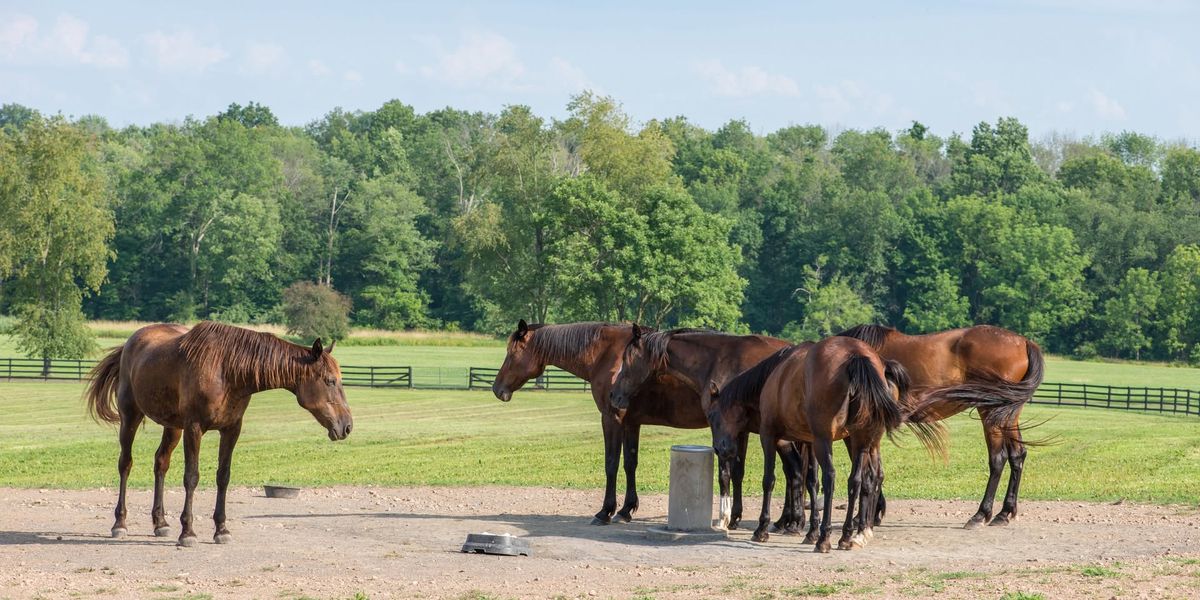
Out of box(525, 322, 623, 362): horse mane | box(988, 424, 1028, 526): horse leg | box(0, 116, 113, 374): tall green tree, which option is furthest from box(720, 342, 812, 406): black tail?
box(0, 116, 113, 374): tall green tree

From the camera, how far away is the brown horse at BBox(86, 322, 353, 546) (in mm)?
12445

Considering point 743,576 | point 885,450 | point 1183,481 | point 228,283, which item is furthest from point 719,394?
point 228,283

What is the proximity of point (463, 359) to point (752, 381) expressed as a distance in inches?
2222

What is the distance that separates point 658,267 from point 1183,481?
1795 inches

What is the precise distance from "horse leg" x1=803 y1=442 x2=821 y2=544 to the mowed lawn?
2980 millimetres

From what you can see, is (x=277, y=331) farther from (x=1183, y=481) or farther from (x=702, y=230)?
(x=1183, y=481)

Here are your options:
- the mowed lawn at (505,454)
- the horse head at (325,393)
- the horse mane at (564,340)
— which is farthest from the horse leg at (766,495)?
the horse head at (325,393)

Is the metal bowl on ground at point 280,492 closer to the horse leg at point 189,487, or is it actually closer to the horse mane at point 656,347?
the horse leg at point 189,487

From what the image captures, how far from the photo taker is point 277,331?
80.3 meters

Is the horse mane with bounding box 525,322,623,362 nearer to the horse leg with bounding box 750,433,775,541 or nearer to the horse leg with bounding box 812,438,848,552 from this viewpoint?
the horse leg with bounding box 750,433,775,541

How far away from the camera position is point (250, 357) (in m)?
12.5

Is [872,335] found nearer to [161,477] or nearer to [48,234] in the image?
[161,477]

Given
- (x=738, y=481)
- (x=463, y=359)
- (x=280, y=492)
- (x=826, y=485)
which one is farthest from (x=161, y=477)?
(x=463, y=359)

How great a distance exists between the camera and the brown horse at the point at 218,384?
12.4 meters
